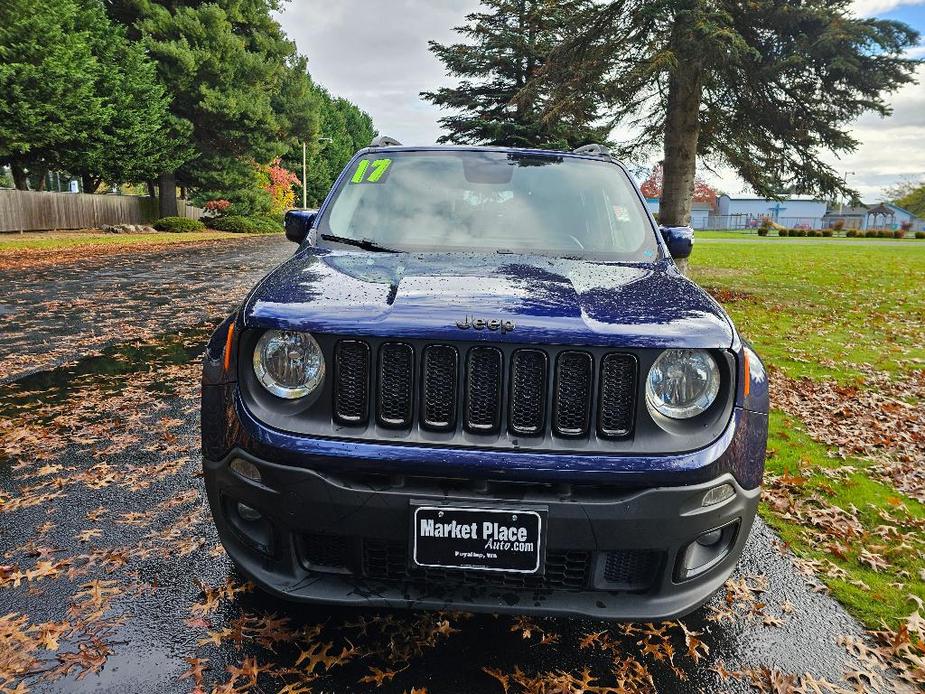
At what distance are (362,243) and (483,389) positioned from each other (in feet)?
4.68

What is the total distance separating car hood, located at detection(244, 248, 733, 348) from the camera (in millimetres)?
2039

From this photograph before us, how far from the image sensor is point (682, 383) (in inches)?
83.3

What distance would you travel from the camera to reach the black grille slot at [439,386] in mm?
2045

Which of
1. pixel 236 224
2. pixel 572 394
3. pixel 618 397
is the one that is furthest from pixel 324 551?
pixel 236 224

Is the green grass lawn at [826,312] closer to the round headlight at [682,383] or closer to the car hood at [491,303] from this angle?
the car hood at [491,303]

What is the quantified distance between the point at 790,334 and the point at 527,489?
875 cm

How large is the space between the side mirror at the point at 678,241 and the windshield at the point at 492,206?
6.0 inches

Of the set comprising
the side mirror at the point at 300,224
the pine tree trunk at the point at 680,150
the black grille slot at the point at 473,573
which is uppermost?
the pine tree trunk at the point at 680,150

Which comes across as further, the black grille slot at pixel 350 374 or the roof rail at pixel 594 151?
the roof rail at pixel 594 151

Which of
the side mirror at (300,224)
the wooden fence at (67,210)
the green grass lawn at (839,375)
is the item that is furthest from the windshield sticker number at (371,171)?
the wooden fence at (67,210)

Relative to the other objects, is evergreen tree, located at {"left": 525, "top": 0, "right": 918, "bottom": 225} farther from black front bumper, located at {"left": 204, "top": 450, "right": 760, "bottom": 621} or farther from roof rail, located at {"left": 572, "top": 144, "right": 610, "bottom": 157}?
black front bumper, located at {"left": 204, "top": 450, "right": 760, "bottom": 621}

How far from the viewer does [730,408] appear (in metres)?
2.13

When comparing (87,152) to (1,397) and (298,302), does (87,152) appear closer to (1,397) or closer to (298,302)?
(1,397)

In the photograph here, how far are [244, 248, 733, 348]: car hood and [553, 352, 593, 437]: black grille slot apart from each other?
69mm
